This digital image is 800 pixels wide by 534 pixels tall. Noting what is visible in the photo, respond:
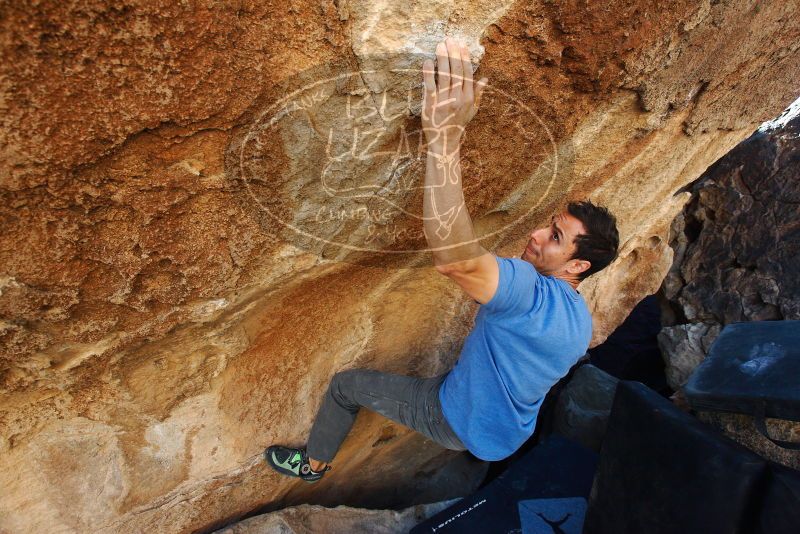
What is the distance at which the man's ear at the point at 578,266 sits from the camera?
1.24m

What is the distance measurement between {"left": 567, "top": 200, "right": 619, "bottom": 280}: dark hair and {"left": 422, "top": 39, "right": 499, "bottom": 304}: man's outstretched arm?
39 cm

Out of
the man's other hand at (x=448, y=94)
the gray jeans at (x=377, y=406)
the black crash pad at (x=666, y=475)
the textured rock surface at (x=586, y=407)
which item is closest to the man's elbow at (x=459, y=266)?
the man's other hand at (x=448, y=94)

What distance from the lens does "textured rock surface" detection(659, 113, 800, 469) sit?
260 centimetres

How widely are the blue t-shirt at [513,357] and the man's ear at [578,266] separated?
7 centimetres

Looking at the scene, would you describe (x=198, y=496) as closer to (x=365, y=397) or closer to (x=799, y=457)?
(x=365, y=397)

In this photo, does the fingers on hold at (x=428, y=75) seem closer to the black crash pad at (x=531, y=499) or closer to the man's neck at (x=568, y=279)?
the man's neck at (x=568, y=279)

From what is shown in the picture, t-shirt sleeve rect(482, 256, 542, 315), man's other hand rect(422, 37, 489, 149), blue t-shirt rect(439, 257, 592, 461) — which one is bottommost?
blue t-shirt rect(439, 257, 592, 461)

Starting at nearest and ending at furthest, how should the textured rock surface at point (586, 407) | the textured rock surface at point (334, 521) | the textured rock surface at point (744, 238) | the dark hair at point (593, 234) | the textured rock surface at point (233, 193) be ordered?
the textured rock surface at point (233, 193)
the dark hair at point (593, 234)
the textured rock surface at point (334, 521)
the textured rock surface at point (586, 407)
the textured rock surface at point (744, 238)

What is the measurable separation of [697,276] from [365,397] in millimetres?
2453

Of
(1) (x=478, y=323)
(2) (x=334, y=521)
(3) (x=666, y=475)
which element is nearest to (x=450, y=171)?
(1) (x=478, y=323)

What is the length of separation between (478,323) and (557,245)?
0.97 feet

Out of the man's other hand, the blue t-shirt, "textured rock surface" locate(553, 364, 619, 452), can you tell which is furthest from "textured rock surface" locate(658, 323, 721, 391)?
the man's other hand

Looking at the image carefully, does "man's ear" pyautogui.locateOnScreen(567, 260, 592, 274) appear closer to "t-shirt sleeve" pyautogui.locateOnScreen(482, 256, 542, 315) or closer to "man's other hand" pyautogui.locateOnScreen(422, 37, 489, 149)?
"t-shirt sleeve" pyautogui.locateOnScreen(482, 256, 542, 315)

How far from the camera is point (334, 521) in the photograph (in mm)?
1683
